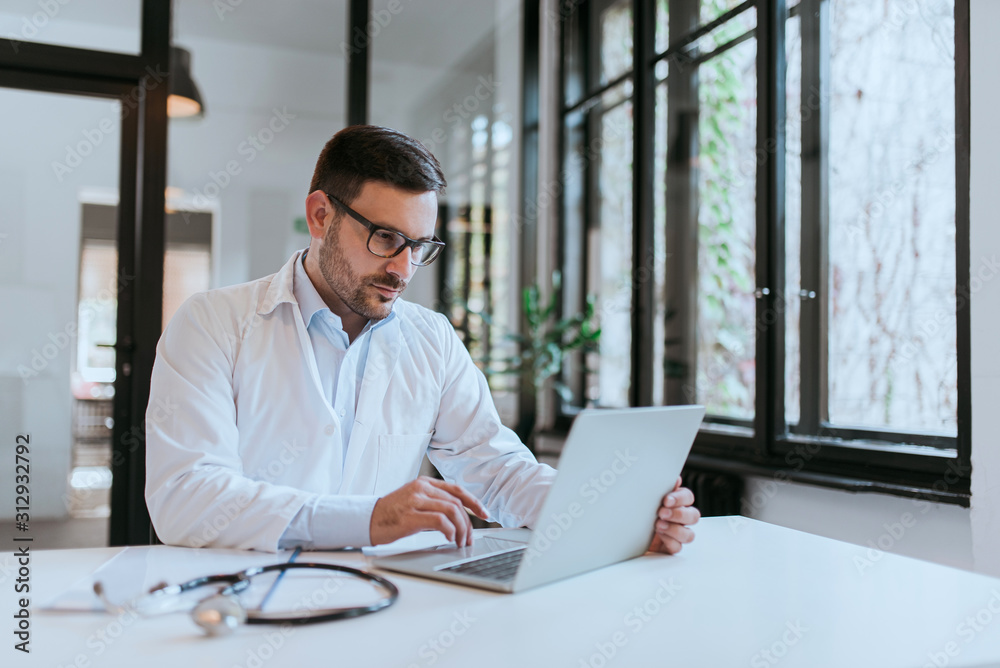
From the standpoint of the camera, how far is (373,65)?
3988 mm

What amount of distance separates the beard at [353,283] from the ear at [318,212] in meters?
0.02

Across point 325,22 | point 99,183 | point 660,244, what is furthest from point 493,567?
point 325,22

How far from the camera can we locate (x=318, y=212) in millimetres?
1751

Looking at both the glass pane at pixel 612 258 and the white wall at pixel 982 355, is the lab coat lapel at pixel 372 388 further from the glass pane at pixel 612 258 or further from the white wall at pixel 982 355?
the glass pane at pixel 612 258

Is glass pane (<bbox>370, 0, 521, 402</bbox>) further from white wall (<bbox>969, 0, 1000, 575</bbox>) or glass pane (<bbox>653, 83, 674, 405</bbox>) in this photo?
white wall (<bbox>969, 0, 1000, 575</bbox>)

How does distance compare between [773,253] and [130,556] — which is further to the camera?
[773,253]

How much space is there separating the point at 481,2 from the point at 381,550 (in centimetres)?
365

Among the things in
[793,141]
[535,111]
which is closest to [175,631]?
[793,141]

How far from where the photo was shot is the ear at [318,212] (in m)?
1.73

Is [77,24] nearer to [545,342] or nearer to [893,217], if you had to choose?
[545,342]

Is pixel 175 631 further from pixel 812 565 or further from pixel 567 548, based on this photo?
pixel 812 565

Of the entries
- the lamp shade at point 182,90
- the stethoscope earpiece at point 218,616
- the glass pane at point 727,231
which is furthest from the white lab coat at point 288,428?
the lamp shade at point 182,90

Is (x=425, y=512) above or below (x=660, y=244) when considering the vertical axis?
below

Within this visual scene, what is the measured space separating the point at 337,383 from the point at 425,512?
582 mm
